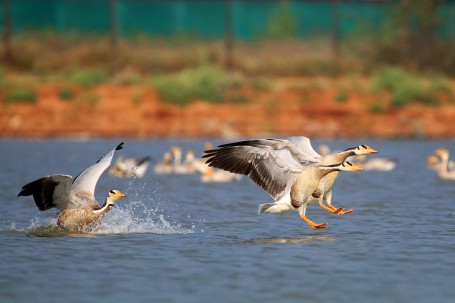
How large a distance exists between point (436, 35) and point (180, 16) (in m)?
9.99

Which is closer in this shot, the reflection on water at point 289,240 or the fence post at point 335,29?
the reflection on water at point 289,240

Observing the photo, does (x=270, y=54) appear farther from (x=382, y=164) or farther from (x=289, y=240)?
(x=289, y=240)

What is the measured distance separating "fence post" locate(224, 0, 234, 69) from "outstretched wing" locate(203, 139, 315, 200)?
2587cm

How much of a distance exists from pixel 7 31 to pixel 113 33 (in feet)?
12.9

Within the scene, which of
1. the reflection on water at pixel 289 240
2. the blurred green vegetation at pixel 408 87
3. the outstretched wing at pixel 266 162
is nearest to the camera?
the reflection on water at pixel 289 240

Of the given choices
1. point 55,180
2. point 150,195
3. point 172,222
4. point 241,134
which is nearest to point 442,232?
point 172,222

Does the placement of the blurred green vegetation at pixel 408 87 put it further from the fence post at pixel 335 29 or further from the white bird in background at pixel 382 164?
the white bird in background at pixel 382 164

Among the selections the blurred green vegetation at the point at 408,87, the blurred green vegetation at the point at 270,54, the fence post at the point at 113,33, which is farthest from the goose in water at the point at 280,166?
the fence post at the point at 113,33

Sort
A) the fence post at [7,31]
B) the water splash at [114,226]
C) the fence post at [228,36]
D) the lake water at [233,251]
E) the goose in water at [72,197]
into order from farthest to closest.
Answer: the fence post at [228,36], the fence post at [7,31], the water splash at [114,226], the goose in water at [72,197], the lake water at [233,251]

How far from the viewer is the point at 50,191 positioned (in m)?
13.0

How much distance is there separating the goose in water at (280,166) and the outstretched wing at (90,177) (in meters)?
1.24

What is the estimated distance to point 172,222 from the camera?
14570mm

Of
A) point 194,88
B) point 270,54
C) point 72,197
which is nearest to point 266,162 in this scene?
point 72,197

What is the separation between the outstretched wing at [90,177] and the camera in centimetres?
1278
